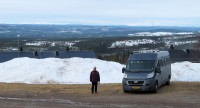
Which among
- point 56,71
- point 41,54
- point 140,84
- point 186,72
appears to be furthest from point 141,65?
point 41,54

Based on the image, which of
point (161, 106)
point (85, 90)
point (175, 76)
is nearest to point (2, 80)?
point (85, 90)

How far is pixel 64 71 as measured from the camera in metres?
37.8

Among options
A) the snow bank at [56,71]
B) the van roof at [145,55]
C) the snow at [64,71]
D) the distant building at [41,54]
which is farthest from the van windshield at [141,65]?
the distant building at [41,54]

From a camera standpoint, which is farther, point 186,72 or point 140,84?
point 186,72

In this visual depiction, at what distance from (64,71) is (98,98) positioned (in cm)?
1619

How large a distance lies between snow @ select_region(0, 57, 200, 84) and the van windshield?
11.6m

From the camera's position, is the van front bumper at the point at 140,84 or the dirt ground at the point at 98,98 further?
the van front bumper at the point at 140,84

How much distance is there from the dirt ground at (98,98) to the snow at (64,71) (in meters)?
7.51

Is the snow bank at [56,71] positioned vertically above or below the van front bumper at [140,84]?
below

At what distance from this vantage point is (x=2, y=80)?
118 feet

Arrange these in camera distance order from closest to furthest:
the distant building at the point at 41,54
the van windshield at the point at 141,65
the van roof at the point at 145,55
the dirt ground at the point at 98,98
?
the dirt ground at the point at 98,98, the van windshield at the point at 141,65, the van roof at the point at 145,55, the distant building at the point at 41,54

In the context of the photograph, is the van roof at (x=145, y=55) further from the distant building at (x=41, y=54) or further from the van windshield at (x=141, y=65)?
the distant building at (x=41, y=54)

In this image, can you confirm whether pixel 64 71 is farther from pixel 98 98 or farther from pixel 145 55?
pixel 98 98

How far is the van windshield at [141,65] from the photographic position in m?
24.0
